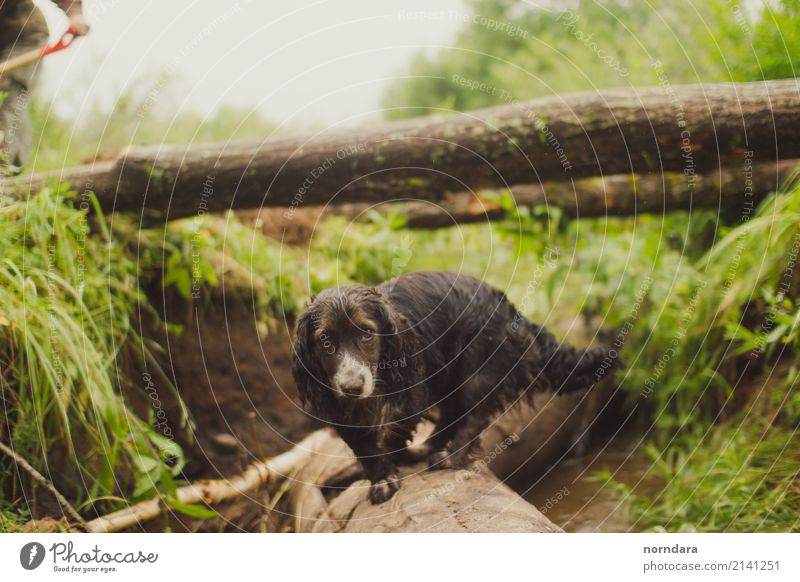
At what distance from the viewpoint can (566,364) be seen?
11.1ft

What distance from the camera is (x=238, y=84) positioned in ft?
12.5

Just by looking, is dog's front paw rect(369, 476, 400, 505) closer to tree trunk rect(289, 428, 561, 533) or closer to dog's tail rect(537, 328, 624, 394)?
tree trunk rect(289, 428, 561, 533)

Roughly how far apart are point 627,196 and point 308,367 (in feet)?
9.16

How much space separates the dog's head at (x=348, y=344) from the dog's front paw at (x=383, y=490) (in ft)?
1.49

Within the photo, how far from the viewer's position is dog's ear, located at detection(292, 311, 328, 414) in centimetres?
281

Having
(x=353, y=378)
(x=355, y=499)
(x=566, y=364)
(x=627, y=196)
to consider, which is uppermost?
(x=627, y=196)

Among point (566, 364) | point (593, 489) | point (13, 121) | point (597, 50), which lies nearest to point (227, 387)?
point (13, 121)

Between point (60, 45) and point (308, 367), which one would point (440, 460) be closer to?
point (308, 367)

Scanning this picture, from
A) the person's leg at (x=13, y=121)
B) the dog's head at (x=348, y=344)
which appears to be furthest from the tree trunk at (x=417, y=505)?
the person's leg at (x=13, y=121)

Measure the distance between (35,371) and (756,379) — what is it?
4198 mm

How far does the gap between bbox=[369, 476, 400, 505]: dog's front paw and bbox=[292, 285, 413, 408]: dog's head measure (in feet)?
1.49

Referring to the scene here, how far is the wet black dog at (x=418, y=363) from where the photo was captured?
272 centimetres

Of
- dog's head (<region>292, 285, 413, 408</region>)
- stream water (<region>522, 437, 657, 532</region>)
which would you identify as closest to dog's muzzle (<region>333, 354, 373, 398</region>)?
dog's head (<region>292, 285, 413, 408</region>)
